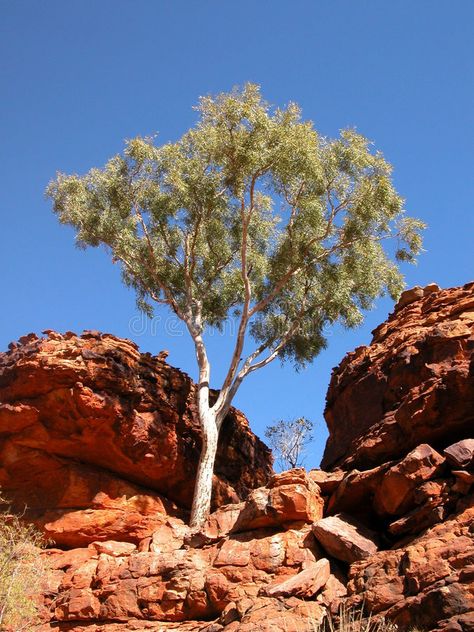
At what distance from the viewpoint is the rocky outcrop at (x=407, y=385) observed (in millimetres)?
12508

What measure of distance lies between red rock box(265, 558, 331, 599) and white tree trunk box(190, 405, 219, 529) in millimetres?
5491

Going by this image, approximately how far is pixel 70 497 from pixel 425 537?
10015mm

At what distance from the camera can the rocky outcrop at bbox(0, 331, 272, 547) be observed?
16859mm

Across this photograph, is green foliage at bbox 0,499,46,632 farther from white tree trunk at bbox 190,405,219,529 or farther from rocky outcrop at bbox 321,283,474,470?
rocky outcrop at bbox 321,283,474,470

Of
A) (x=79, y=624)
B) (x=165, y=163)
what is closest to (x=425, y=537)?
(x=79, y=624)

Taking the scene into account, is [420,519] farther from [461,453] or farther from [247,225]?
[247,225]

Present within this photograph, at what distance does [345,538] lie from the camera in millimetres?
11648

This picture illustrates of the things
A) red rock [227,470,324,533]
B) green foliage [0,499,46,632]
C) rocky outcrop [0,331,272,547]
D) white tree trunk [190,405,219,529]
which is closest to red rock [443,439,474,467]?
red rock [227,470,324,533]

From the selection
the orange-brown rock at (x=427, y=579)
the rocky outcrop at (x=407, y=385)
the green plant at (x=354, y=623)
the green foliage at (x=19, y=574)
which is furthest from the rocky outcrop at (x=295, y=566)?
the rocky outcrop at (x=407, y=385)

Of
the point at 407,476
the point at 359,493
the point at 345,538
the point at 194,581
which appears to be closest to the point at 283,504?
the point at 359,493

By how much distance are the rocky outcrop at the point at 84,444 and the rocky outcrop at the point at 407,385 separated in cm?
504

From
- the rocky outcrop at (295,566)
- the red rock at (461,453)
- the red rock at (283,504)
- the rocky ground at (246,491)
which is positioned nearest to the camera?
the rocky outcrop at (295,566)

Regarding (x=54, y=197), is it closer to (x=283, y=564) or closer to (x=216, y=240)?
(x=216, y=240)

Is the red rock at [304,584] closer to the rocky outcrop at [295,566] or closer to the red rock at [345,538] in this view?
the rocky outcrop at [295,566]
